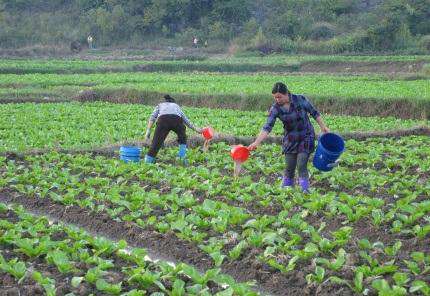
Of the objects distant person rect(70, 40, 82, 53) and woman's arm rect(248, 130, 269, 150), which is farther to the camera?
distant person rect(70, 40, 82, 53)

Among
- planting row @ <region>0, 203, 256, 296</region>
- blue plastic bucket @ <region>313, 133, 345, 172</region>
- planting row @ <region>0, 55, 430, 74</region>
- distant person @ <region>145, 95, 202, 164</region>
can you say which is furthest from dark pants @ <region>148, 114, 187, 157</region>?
planting row @ <region>0, 55, 430, 74</region>

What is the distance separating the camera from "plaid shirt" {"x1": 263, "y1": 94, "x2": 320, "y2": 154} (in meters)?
10.8

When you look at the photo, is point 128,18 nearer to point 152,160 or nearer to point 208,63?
point 208,63

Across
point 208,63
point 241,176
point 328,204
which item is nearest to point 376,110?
point 241,176

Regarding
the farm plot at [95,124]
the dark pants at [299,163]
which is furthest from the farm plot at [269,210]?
the farm plot at [95,124]

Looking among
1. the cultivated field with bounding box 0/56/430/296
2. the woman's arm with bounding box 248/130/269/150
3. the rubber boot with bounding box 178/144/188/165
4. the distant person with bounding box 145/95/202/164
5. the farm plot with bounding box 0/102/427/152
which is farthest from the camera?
the farm plot with bounding box 0/102/427/152

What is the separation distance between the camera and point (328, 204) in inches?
387

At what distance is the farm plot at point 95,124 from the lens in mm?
17047

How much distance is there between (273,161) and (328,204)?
476 cm

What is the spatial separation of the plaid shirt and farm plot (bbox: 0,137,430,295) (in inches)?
27.3

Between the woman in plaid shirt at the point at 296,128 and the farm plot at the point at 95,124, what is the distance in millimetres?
6353

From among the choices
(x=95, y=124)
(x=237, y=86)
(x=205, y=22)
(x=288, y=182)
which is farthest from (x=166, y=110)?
(x=205, y=22)

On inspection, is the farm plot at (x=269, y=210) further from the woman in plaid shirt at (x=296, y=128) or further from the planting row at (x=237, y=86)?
the planting row at (x=237, y=86)

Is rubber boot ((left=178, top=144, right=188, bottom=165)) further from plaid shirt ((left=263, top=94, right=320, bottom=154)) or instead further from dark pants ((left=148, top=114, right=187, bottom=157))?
plaid shirt ((left=263, top=94, right=320, bottom=154))
